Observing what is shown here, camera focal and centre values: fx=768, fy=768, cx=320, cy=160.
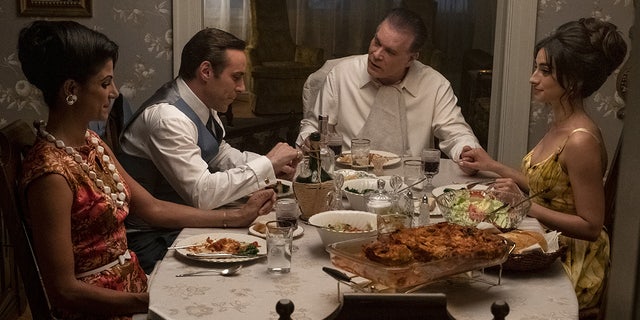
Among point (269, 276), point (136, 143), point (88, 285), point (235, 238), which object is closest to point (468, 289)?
point (269, 276)

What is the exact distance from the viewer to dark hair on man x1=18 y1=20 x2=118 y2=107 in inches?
70.1

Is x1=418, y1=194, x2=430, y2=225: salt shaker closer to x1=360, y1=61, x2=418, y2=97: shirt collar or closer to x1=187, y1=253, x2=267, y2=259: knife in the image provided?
x1=187, y1=253, x2=267, y2=259: knife

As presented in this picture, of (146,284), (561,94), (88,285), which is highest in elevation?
(561,94)

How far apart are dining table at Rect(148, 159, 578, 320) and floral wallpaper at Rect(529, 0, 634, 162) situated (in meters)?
2.00

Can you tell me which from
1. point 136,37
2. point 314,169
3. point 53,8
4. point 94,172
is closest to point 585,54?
point 314,169

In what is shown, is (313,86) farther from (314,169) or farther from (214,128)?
(314,169)

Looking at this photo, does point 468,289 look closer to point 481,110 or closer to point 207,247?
point 207,247

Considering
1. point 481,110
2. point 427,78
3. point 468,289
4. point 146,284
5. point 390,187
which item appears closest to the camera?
point 468,289

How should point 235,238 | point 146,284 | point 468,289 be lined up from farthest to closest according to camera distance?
point 146,284 < point 235,238 < point 468,289

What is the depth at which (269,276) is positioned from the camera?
1.68m

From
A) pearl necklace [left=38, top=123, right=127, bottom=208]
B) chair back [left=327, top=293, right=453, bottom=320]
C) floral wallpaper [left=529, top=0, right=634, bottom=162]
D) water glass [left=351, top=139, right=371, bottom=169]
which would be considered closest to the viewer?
chair back [left=327, top=293, right=453, bottom=320]

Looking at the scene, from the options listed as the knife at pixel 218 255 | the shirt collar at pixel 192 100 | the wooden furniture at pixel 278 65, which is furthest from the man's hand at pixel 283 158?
the wooden furniture at pixel 278 65

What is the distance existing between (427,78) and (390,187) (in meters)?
1.26

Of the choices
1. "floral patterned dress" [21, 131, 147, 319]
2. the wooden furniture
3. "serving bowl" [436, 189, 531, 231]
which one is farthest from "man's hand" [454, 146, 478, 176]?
the wooden furniture
